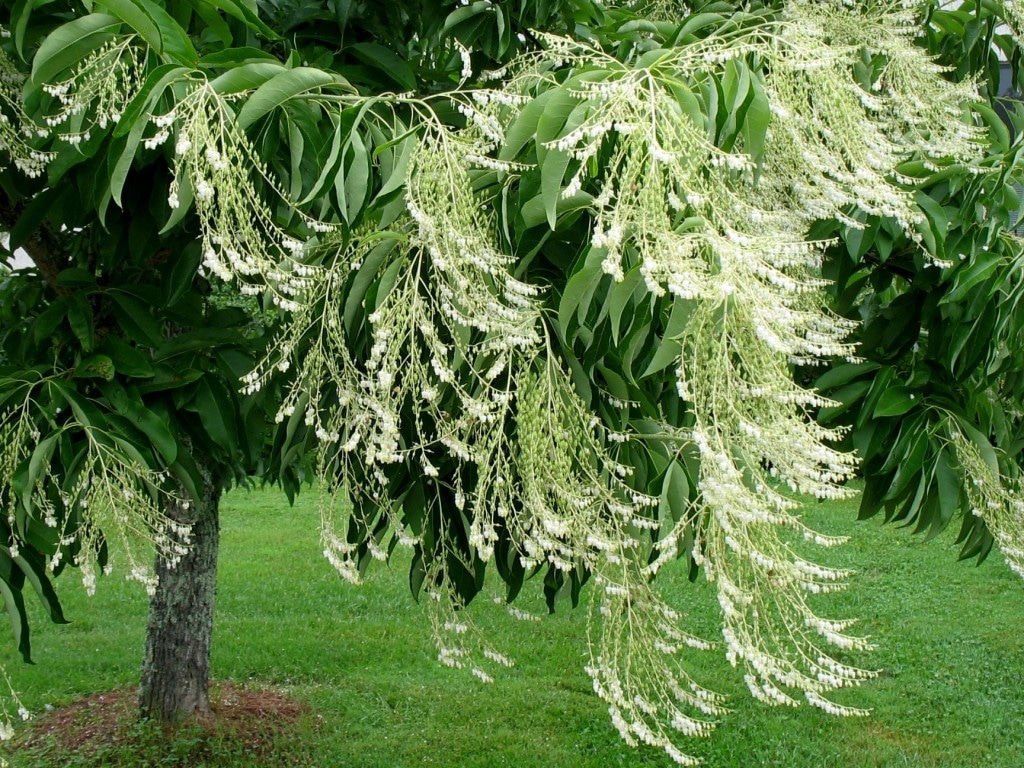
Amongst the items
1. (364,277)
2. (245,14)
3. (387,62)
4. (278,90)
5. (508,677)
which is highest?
(387,62)

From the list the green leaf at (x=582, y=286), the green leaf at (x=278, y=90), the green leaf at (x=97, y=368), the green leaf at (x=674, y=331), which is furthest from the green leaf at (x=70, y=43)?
the green leaf at (x=674, y=331)

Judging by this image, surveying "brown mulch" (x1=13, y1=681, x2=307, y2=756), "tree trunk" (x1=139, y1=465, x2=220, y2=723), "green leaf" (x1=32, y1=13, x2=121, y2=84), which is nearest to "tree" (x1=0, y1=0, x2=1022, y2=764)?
"green leaf" (x1=32, y1=13, x2=121, y2=84)

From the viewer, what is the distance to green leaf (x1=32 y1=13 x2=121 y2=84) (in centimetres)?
161

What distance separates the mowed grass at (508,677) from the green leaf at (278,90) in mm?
3079

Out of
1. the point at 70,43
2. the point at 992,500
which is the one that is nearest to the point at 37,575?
the point at 70,43

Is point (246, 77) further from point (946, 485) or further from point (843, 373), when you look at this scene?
point (946, 485)

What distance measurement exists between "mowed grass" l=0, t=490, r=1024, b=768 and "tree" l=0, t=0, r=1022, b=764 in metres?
2.45

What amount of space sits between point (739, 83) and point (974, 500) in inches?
55.1

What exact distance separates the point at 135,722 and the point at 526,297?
12.0ft

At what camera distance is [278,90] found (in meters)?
1.65

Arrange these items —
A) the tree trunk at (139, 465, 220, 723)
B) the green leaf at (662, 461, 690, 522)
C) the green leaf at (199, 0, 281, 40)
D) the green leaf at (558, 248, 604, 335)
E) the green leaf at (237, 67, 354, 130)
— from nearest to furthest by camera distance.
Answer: the green leaf at (558, 248, 604, 335), the green leaf at (237, 67, 354, 130), the green leaf at (199, 0, 281, 40), the green leaf at (662, 461, 690, 522), the tree trunk at (139, 465, 220, 723)

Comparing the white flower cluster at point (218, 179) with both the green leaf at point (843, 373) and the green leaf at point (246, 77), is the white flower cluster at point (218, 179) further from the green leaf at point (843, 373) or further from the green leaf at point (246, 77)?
the green leaf at point (843, 373)

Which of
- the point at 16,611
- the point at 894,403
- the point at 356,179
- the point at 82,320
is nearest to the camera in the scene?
the point at 356,179

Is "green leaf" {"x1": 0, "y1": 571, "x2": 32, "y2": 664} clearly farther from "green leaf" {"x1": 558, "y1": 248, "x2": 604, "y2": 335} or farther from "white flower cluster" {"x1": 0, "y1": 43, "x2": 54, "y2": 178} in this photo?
"green leaf" {"x1": 558, "y1": 248, "x2": 604, "y2": 335}
